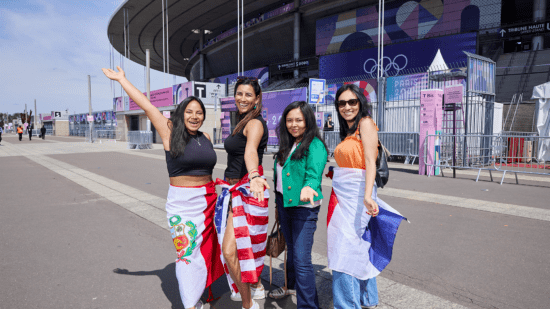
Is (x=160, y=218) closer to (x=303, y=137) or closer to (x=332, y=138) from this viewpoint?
(x=303, y=137)

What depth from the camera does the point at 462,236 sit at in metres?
4.54

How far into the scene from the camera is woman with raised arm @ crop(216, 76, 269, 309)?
2543 mm

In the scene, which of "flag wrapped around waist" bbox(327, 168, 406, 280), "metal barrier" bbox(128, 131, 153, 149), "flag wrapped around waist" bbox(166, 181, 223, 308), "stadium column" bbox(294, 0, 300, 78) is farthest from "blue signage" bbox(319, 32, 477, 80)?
"flag wrapped around waist" bbox(166, 181, 223, 308)

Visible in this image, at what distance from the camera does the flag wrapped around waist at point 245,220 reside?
8.34 ft

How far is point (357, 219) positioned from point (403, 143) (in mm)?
12278

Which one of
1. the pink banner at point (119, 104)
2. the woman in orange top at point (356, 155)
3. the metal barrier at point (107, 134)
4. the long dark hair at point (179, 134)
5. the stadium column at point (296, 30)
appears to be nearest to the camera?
the woman in orange top at point (356, 155)

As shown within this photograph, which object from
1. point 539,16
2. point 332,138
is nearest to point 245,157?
point 332,138

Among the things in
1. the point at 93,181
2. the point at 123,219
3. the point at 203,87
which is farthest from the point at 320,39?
the point at 123,219

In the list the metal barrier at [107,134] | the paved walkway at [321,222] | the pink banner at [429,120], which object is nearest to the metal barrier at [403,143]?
the pink banner at [429,120]

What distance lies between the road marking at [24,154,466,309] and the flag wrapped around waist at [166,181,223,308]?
2.86ft

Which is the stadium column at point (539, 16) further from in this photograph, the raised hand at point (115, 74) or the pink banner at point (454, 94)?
the raised hand at point (115, 74)

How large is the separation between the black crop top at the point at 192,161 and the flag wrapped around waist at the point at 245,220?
0.66ft

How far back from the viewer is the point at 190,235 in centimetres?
264

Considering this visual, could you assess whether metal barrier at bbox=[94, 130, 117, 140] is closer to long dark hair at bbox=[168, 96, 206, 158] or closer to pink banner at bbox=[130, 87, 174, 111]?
pink banner at bbox=[130, 87, 174, 111]
